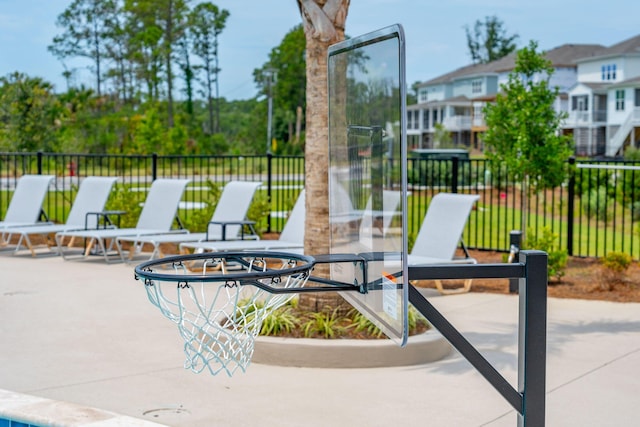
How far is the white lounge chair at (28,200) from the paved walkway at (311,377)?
542 centimetres

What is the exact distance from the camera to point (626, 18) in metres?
113

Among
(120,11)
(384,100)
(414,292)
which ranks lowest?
(414,292)

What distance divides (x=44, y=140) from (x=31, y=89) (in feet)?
7.12

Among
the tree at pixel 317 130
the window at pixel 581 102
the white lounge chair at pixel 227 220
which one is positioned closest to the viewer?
the tree at pixel 317 130

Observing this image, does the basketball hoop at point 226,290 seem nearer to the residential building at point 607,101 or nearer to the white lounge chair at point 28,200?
the white lounge chair at point 28,200

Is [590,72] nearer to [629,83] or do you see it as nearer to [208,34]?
[629,83]

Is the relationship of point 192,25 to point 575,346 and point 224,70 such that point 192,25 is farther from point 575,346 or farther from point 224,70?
point 575,346

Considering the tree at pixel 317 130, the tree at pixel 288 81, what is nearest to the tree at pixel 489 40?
the tree at pixel 288 81

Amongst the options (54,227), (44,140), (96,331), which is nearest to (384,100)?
(96,331)

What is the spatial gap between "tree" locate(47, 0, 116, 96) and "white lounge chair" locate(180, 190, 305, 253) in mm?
61334

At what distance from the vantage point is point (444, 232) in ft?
35.4

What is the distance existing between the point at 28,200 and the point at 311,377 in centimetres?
946

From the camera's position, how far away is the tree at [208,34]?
225 ft

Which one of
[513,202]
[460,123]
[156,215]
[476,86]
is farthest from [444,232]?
[476,86]
